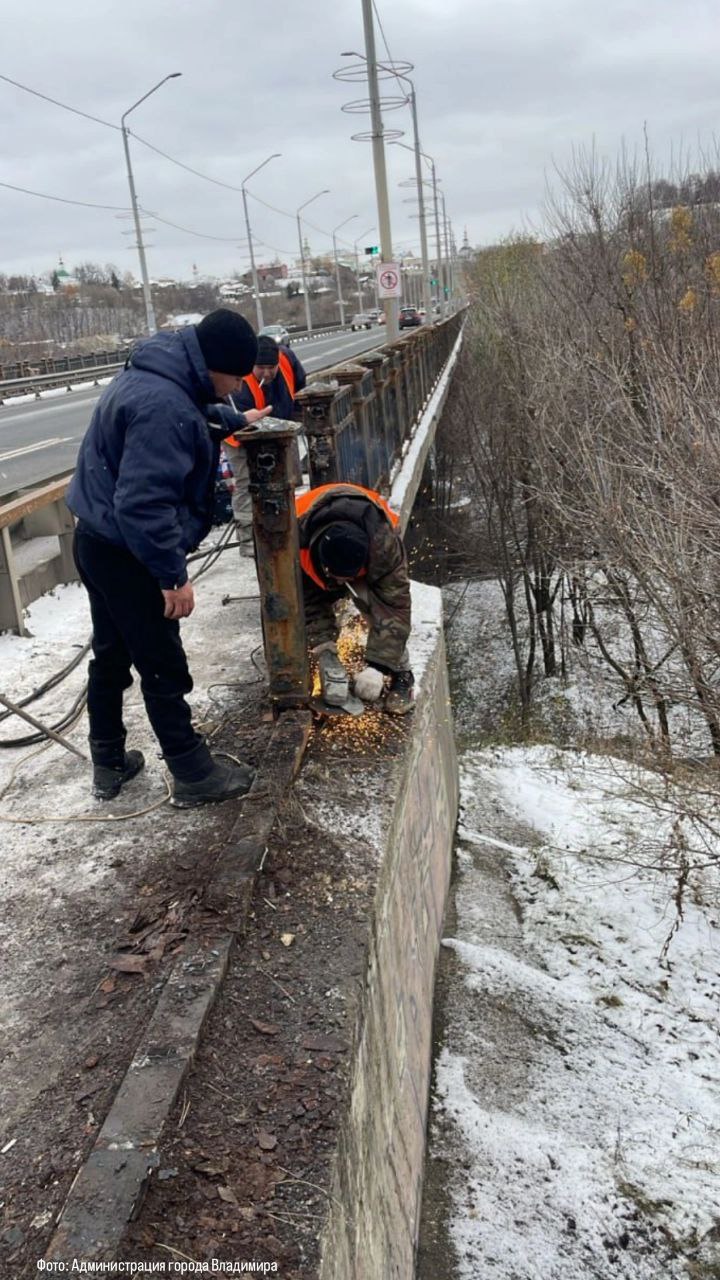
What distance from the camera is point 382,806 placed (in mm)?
3836

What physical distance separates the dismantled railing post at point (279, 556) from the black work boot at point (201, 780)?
0.63m

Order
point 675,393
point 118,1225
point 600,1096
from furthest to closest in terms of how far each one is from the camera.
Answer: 1. point 675,393
2. point 600,1096
3. point 118,1225

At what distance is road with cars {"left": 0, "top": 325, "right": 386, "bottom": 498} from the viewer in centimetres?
1327

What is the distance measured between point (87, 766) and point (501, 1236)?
2.80m

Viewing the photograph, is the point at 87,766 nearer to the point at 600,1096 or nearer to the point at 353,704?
the point at 353,704

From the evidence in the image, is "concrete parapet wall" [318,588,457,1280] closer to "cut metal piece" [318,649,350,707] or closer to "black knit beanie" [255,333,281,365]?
"cut metal piece" [318,649,350,707]

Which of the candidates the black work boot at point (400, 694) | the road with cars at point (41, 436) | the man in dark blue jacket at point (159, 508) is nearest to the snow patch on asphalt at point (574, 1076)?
the black work boot at point (400, 694)

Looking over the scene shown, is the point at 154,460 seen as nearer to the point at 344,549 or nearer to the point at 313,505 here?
the point at 344,549

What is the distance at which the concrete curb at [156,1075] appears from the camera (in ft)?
6.57

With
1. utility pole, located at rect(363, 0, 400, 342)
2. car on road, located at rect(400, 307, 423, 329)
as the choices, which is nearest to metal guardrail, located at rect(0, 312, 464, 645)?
utility pole, located at rect(363, 0, 400, 342)

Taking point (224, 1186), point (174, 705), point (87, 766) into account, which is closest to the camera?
point (224, 1186)

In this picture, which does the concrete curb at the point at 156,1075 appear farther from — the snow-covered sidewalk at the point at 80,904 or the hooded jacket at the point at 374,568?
the hooded jacket at the point at 374,568

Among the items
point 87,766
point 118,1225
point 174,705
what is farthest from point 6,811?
point 118,1225

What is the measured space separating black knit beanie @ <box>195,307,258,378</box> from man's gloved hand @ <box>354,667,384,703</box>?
189cm
